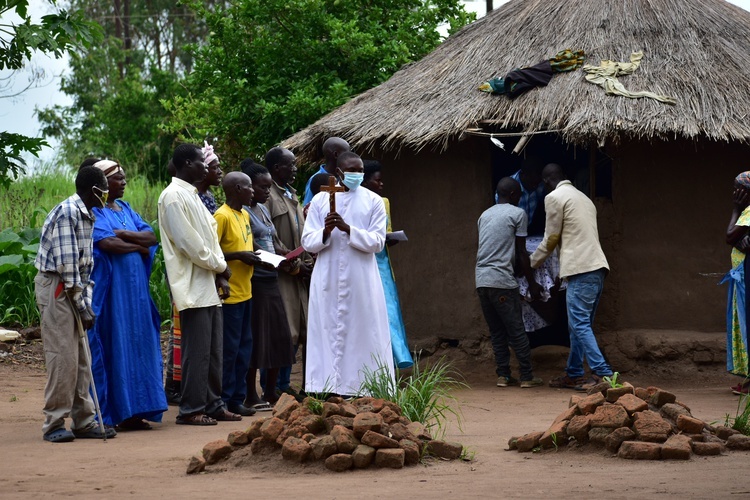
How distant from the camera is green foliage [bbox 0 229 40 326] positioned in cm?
1153

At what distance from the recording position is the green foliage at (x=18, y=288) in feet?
37.8

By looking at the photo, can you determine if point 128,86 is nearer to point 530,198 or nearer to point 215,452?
point 530,198

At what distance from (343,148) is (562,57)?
2.64 m

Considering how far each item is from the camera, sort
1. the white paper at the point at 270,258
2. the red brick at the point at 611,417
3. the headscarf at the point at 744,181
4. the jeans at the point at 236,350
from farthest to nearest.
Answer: the headscarf at the point at 744,181
the white paper at the point at 270,258
the jeans at the point at 236,350
the red brick at the point at 611,417

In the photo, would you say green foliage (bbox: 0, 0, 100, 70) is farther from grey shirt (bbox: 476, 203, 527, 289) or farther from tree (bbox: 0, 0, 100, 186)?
grey shirt (bbox: 476, 203, 527, 289)

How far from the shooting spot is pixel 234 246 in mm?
7258

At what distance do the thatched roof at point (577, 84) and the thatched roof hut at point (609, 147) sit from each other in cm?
2

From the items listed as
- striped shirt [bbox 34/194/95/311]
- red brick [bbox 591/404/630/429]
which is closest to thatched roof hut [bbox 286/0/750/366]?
red brick [bbox 591/404/630/429]

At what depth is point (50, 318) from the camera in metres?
6.15

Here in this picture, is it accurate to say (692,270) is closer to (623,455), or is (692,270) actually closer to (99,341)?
(623,455)

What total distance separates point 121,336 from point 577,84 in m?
4.64

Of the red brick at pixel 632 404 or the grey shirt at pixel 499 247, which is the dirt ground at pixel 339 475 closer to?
the red brick at pixel 632 404

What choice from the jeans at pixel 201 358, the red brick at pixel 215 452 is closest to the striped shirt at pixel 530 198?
the jeans at pixel 201 358

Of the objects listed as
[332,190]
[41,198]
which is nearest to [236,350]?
[332,190]
